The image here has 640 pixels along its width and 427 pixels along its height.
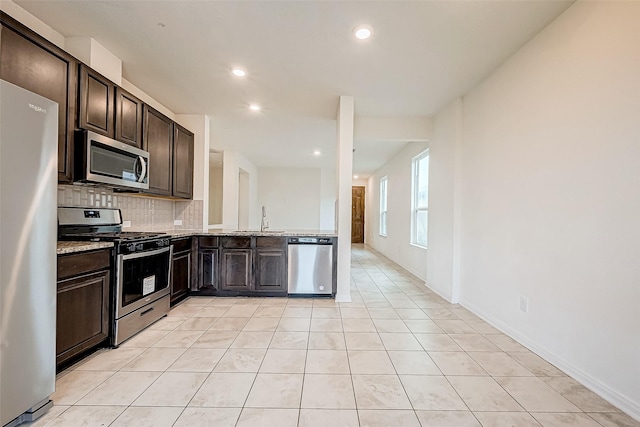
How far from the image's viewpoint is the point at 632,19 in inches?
64.0

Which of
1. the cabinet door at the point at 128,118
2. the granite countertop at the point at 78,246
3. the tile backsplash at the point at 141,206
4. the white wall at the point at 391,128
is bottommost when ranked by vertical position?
the granite countertop at the point at 78,246

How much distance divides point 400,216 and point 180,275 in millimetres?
4667

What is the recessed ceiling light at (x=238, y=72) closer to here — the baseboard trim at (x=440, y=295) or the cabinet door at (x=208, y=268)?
the cabinet door at (x=208, y=268)

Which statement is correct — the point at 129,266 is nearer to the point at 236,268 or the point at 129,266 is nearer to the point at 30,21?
the point at 236,268

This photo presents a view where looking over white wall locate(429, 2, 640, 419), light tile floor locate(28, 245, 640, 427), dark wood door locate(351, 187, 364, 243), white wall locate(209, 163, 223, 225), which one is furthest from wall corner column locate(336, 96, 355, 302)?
dark wood door locate(351, 187, 364, 243)

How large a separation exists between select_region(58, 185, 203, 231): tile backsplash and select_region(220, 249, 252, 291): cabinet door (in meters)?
0.83

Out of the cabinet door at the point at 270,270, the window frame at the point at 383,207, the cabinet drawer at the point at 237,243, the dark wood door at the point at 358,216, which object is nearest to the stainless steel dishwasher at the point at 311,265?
the cabinet door at the point at 270,270

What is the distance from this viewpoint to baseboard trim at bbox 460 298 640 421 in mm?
1597

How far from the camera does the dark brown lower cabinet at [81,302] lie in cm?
183

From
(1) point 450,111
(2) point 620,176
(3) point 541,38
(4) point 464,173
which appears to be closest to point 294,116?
(1) point 450,111

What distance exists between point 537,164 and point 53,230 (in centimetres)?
336

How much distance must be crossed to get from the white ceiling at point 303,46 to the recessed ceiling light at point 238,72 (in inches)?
3.4

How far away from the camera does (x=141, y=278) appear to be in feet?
8.36

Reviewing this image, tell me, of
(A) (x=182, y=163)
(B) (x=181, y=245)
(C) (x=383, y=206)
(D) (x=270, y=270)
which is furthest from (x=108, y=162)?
(C) (x=383, y=206)
